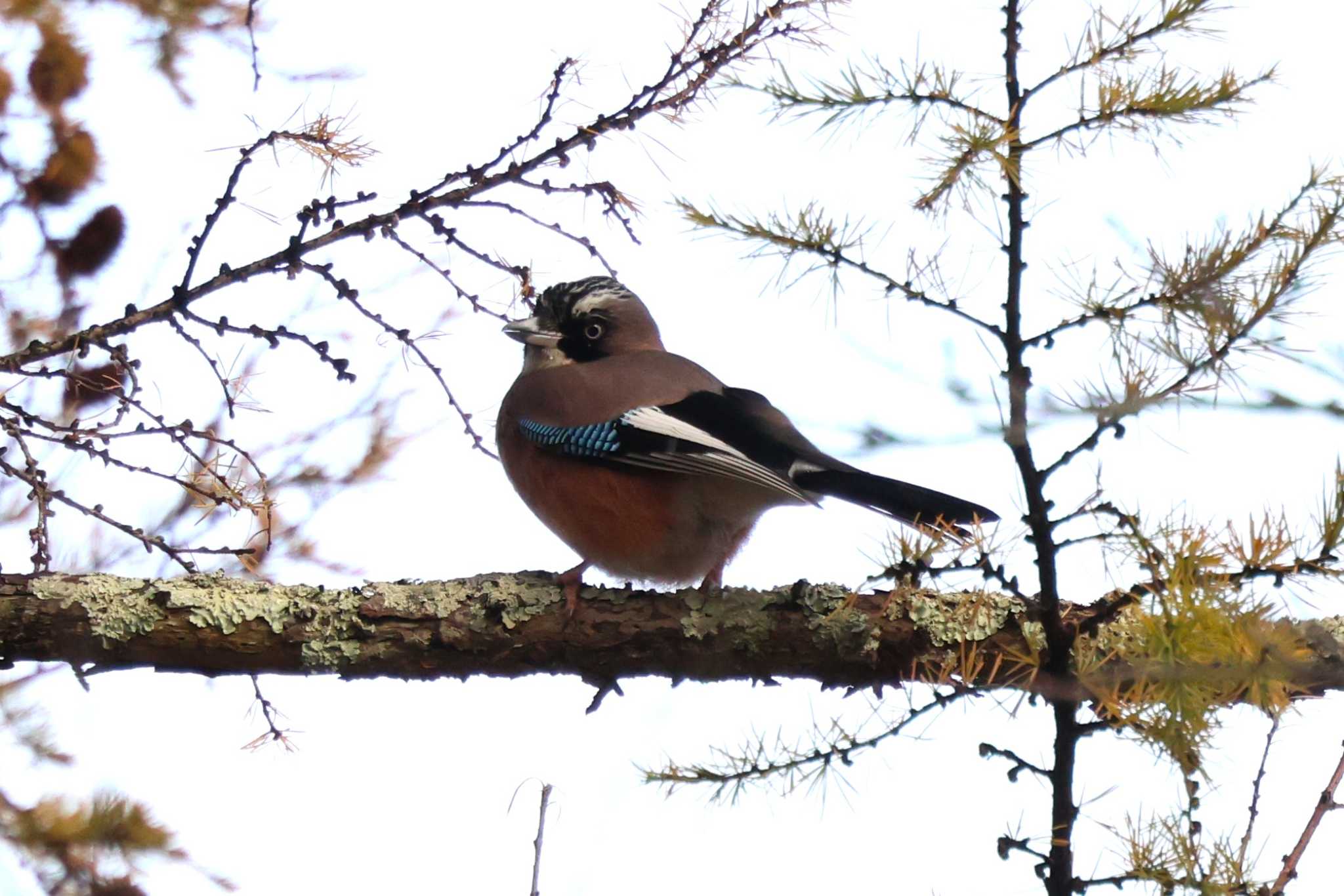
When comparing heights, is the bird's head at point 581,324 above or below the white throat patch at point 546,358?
above

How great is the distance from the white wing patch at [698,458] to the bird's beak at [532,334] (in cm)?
94

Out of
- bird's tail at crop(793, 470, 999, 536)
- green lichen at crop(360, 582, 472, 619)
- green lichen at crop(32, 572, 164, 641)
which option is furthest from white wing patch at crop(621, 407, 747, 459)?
green lichen at crop(32, 572, 164, 641)

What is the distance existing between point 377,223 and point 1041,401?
1.92 m

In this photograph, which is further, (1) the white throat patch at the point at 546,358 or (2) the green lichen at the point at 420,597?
(1) the white throat patch at the point at 546,358

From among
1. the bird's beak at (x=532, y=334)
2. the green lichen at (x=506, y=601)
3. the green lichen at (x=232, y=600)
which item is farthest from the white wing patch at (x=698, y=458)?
the green lichen at (x=232, y=600)

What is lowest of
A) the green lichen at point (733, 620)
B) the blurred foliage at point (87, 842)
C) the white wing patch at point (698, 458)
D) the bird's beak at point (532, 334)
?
the blurred foliage at point (87, 842)

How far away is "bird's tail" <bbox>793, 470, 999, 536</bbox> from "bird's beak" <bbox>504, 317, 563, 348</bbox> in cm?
160

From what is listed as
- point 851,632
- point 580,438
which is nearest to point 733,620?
point 851,632

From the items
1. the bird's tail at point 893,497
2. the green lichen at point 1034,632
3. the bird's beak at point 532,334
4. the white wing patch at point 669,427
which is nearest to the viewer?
the green lichen at point 1034,632

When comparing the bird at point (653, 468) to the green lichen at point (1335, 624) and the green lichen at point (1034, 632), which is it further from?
the green lichen at point (1335, 624)

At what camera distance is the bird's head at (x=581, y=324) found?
5191 mm

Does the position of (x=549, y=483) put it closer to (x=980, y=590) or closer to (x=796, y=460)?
(x=796, y=460)

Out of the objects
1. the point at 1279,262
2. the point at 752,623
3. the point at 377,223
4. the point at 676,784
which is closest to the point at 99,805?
the point at 676,784

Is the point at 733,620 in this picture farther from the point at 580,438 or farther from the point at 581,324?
the point at 581,324
